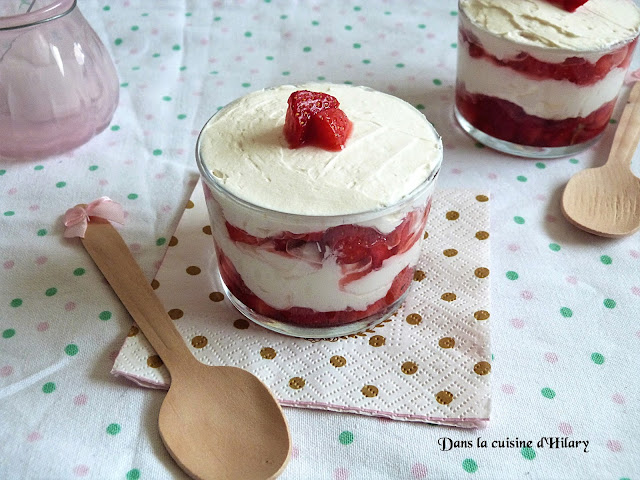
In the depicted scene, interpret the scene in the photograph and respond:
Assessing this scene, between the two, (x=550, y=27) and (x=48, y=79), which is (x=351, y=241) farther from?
(x=48, y=79)

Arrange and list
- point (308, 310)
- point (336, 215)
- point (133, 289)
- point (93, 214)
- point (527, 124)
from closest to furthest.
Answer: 1. point (336, 215)
2. point (308, 310)
3. point (133, 289)
4. point (93, 214)
5. point (527, 124)

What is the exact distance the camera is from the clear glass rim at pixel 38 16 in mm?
1223

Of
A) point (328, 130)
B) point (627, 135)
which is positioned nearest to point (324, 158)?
point (328, 130)

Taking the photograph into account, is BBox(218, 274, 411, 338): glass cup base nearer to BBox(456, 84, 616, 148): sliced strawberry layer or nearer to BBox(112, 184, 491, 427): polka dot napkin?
BBox(112, 184, 491, 427): polka dot napkin

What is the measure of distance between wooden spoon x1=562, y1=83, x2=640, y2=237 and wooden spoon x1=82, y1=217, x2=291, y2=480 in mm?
650

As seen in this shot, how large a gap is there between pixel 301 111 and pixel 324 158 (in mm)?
71

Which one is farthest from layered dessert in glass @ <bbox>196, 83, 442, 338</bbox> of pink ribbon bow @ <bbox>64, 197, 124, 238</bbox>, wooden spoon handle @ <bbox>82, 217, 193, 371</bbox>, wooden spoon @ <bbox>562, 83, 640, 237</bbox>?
wooden spoon @ <bbox>562, 83, 640, 237</bbox>

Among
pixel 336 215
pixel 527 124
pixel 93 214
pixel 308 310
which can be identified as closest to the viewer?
pixel 336 215

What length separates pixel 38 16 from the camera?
125cm

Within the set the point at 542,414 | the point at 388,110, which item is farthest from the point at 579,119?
the point at 542,414

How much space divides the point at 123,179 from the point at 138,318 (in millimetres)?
403

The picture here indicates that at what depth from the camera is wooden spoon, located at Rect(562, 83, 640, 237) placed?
1179mm

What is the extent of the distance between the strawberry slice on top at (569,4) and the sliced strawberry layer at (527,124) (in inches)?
7.4

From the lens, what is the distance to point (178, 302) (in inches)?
41.1
